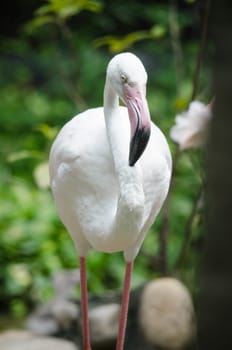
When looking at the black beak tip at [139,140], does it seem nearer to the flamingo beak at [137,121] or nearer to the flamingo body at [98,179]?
the flamingo beak at [137,121]

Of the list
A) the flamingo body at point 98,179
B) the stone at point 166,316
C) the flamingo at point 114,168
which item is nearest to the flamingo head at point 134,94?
Answer: the flamingo at point 114,168

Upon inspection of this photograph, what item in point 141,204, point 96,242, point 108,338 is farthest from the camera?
point 108,338

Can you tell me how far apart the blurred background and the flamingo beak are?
155 millimetres

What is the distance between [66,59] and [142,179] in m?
4.43

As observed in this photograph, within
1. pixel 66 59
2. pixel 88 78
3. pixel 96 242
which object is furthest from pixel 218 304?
pixel 66 59

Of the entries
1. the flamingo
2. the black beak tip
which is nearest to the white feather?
the flamingo

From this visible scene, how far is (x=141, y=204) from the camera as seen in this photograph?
6.32 feet

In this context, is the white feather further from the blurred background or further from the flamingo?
the blurred background

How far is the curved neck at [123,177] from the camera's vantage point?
6.26 ft

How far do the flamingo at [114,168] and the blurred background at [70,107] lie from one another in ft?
0.50

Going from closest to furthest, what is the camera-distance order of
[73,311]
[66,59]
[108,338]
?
[108,338], [73,311], [66,59]

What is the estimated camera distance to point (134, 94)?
1.85 metres

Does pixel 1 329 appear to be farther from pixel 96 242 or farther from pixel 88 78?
pixel 88 78

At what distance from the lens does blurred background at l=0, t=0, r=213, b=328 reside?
3.08 meters
